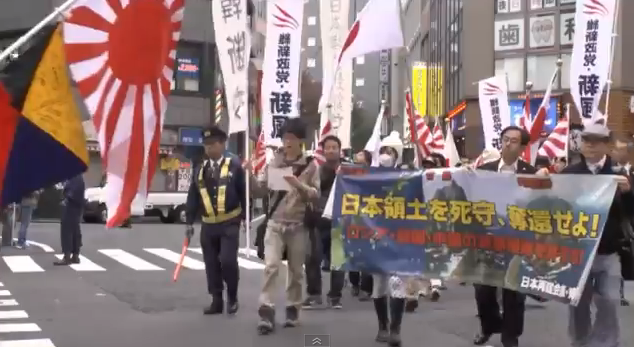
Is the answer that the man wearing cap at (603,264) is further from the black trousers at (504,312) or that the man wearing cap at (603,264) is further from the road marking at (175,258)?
the road marking at (175,258)

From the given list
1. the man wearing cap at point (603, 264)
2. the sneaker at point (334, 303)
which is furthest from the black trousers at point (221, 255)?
the man wearing cap at point (603, 264)

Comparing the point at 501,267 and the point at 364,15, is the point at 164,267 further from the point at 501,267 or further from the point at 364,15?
the point at 501,267

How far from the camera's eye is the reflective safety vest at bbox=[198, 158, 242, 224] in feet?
31.8

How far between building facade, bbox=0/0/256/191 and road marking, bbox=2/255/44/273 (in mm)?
22159

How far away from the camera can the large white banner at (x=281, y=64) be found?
15.1m

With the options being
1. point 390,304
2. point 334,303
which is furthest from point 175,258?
point 390,304

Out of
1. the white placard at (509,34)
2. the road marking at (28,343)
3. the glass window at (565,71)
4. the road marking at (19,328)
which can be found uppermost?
the white placard at (509,34)

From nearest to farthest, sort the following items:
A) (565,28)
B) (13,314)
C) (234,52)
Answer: (13,314), (234,52), (565,28)

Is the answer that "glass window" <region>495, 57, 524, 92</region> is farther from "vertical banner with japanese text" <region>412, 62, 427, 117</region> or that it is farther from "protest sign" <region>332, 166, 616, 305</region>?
"protest sign" <region>332, 166, 616, 305</region>

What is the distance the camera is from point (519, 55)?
38375 mm

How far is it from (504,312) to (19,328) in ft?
15.9

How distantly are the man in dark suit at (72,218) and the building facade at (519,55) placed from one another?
22343 millimetres

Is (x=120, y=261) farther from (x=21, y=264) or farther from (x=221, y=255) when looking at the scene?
(x=221, y=255)

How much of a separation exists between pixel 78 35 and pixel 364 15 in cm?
546
